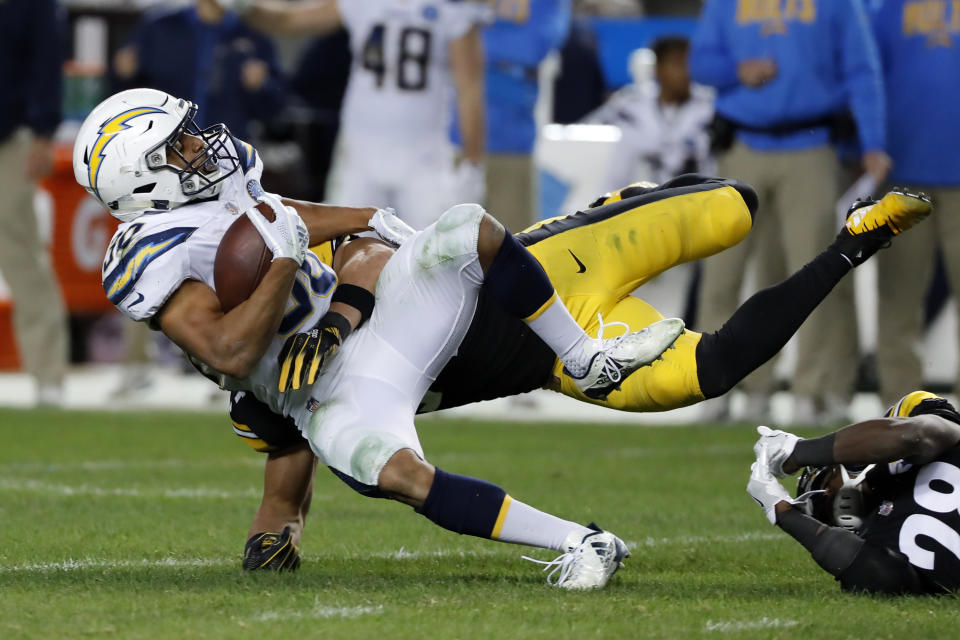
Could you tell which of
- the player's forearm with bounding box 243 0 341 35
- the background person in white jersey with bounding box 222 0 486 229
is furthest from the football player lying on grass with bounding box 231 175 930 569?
the player's forearm with bounding box 243 0 341 35

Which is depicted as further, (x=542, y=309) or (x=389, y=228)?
(x=389, y=228)

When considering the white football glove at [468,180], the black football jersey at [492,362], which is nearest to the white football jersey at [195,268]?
the black football jersey at [492,362]

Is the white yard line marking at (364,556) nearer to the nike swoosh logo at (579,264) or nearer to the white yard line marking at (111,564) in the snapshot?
the white yard line marking at (111,564)

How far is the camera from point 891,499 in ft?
11.9

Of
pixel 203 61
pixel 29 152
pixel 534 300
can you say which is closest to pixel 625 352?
pixel 534 300

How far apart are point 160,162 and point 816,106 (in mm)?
4112

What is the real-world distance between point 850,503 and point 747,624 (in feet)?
2.41

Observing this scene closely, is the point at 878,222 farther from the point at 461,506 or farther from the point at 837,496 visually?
the point at 461,506

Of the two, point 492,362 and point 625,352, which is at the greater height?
point 625,352

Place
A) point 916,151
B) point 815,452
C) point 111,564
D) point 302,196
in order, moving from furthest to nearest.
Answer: point 302,196 → point 916,151 → point 111,564 → point 815,452

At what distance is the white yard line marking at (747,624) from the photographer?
A: 3.12 m

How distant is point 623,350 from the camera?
12.4 feet

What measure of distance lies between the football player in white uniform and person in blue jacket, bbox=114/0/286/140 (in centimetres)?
495

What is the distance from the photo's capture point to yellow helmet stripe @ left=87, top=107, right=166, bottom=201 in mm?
3719
